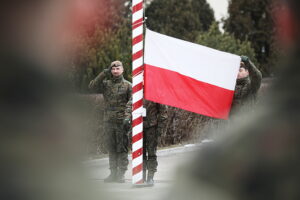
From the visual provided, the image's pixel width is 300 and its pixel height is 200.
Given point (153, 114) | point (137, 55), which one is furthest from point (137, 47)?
point (153, 114)

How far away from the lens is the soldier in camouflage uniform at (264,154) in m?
0.50

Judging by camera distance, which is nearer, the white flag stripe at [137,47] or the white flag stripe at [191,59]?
the white flag stripe at [191,59]

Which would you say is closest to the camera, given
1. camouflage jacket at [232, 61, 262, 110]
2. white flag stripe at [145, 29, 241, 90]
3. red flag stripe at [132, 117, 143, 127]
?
white flag stripe at [145, 29, 241, 90]

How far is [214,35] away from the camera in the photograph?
29.7 meters

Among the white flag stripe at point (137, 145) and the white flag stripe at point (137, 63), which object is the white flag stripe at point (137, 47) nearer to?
the white flag stripe at point (137, 63)

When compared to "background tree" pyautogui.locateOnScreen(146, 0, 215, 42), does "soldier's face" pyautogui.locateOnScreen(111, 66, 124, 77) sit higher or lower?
higher

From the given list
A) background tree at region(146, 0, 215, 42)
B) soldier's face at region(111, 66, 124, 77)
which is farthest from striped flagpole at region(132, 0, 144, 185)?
background tree at region(146, 0, 215, 42)

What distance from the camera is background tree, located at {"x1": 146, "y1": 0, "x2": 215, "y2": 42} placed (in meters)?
37.4

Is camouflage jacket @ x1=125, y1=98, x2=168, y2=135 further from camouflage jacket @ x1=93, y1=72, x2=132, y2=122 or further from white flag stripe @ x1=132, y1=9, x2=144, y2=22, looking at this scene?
white flag stripe @ x1=132, y1=9, x2=144, y2=22

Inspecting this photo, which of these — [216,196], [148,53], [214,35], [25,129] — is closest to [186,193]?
[216,196]

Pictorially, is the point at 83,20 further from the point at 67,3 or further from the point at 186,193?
the point at 186,193

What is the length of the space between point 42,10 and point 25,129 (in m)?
0.10

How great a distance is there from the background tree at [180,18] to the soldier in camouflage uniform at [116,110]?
26621mm

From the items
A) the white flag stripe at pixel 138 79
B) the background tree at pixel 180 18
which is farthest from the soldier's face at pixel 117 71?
the background tree at pixel 180 18
